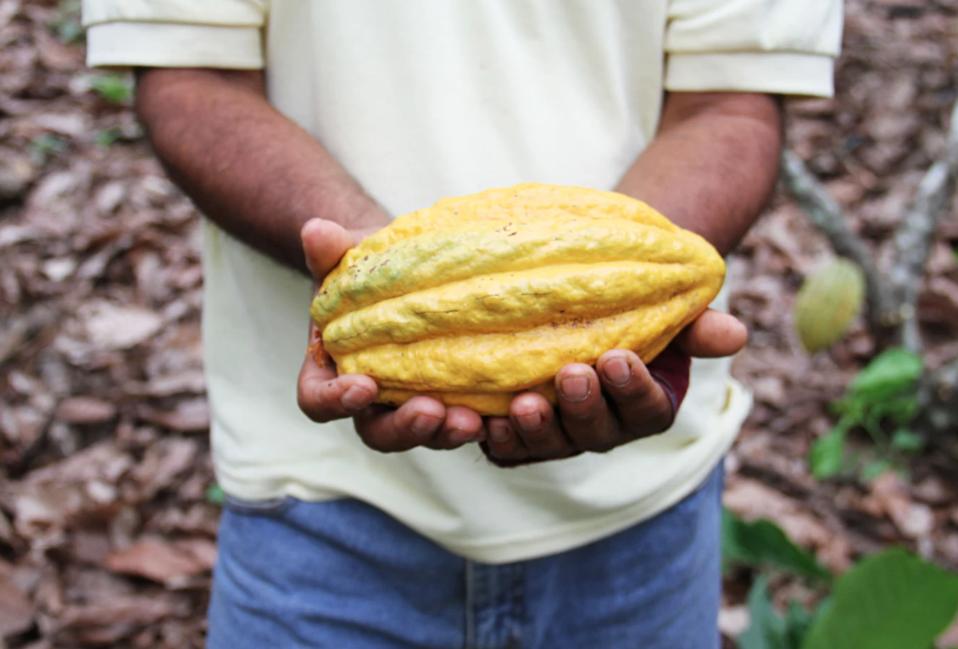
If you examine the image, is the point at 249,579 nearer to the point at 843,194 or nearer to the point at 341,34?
the point at 341,34

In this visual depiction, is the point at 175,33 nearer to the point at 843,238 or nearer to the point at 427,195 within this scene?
the point at 427,195

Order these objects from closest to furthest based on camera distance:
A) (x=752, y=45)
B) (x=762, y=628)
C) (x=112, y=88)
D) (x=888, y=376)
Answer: (x=752, y=45) → (x=762, y=628) → (x=888, y=376) → (x=112, y=88)

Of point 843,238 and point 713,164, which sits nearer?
point 713,164

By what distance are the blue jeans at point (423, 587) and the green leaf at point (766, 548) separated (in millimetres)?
689

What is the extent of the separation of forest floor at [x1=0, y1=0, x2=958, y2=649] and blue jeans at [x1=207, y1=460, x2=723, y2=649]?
0.88 metres

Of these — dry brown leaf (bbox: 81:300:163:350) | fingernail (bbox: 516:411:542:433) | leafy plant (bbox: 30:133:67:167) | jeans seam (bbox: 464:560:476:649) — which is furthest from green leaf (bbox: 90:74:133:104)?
fingernail (bbox: 516:411:542:433)

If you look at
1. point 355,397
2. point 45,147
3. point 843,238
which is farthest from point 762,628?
point 45,147

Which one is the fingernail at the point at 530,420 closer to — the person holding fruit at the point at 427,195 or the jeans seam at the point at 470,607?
the person holding fruit at the point at 427,195

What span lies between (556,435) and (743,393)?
57 centimetres

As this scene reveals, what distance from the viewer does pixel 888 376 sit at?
234 centimetres

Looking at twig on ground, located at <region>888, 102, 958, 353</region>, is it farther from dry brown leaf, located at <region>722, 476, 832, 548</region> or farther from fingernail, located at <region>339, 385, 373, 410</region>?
fingernail, located at <region>339, 385, 373, 410</region>

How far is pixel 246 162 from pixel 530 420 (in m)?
0.47

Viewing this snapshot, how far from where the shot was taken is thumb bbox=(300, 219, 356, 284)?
93 centimetres

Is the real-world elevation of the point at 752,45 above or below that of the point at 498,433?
above
